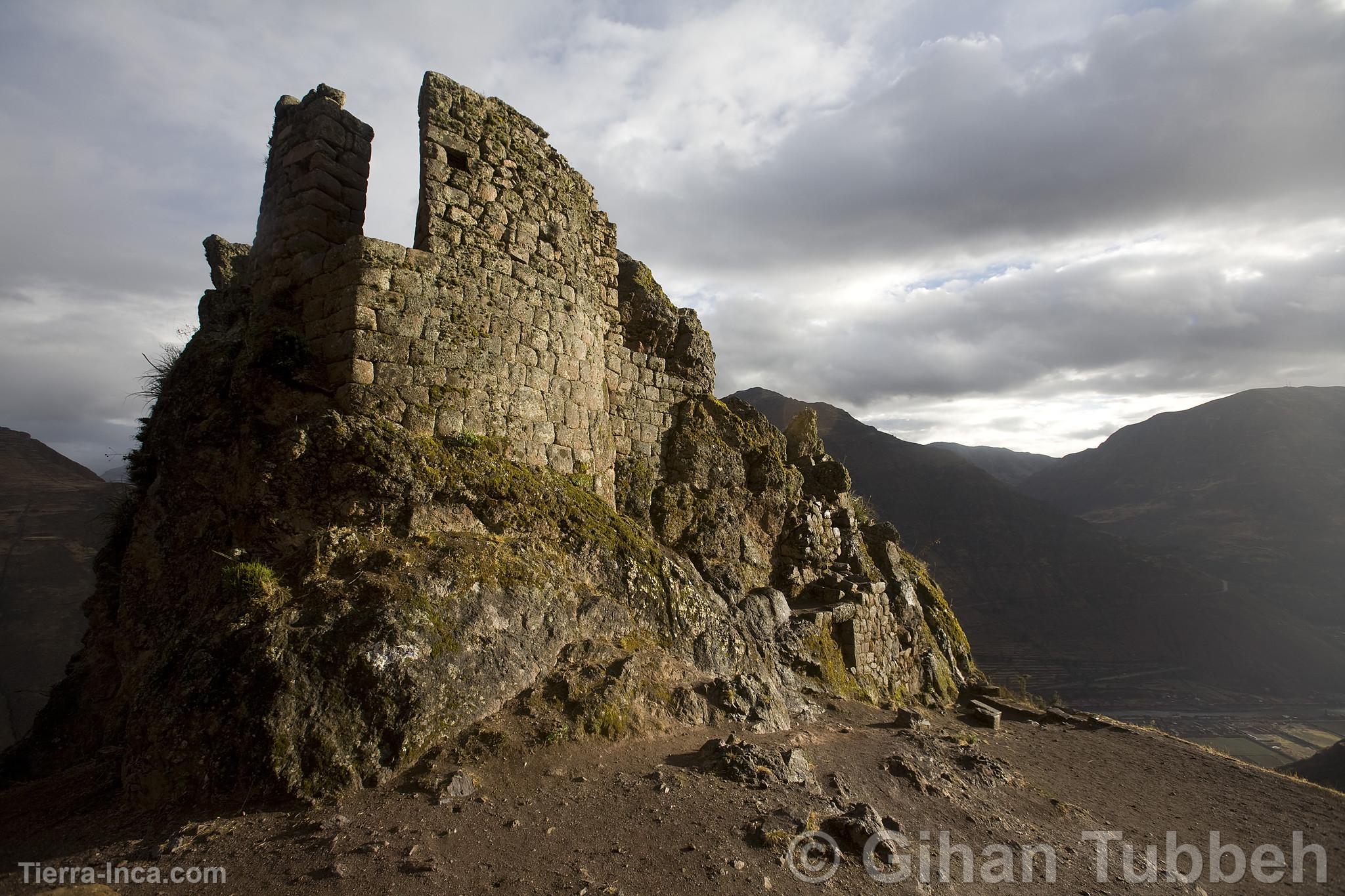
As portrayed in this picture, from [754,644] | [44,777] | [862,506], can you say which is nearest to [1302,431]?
[862,506]

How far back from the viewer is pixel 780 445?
473 inches

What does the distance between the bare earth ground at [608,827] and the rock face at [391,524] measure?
30 cm

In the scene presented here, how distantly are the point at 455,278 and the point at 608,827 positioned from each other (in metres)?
4.90

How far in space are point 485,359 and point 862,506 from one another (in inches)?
402

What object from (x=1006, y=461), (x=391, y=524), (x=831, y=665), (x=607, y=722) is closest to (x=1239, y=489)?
(x=1006, y=461)

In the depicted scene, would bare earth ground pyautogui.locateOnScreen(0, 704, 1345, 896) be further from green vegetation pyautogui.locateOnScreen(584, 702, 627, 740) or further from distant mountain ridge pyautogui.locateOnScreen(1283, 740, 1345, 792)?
distant mountain ridge pyautogui.locateOnScreen(1283, 740, 1345, 792)

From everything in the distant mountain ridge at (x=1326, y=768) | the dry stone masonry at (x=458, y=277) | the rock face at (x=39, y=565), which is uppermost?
the dry stone masonry at (x=458, y=277)

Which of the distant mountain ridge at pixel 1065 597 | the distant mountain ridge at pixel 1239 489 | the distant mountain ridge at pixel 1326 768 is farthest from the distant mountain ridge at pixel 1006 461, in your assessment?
the distant mountain ridge at pixel 1326 768

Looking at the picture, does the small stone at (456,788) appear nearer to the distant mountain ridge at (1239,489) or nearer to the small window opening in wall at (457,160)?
the small window opening in wall at (457,160)

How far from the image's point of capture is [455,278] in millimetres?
6473

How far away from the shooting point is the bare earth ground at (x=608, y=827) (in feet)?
11.5

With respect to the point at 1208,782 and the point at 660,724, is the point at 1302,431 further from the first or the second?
the point at 660,724

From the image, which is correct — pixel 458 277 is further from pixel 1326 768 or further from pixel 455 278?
pixel 1326 768

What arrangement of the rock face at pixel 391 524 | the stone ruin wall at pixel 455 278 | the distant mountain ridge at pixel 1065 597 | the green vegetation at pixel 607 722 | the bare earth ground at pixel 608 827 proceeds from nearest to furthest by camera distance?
the bare earth ground at pixel 608 827
the rock face at pixel 391 524
the green vegetation at pixel 607 722
the stone ruin wall at pixel 455 278
the distant mountain ridge at pixel 1065 597
